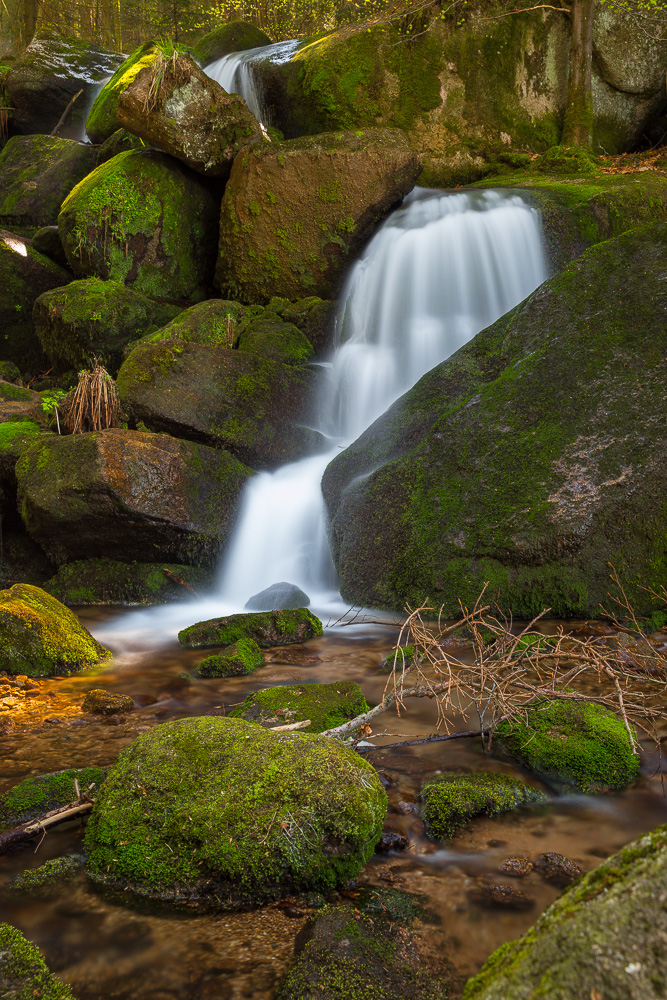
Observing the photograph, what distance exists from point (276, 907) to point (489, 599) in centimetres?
333

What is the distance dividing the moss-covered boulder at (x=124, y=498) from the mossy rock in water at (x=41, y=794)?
406 cm

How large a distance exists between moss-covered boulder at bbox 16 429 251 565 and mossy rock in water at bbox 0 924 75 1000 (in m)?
5.03

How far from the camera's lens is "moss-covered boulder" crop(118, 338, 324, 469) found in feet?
25.7

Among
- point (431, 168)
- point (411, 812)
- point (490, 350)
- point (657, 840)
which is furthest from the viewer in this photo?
point (431, 168)

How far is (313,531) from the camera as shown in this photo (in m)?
7.35

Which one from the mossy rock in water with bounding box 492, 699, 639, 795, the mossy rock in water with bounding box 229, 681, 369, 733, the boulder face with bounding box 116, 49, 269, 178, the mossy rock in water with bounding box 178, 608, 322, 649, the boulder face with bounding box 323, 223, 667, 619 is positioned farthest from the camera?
the boulder face with bounding box 116, 49, 269, 178

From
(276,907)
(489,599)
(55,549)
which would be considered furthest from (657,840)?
(55,549)

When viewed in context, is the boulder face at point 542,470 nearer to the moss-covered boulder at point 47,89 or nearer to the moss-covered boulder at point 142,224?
the moss-covered boulder at point 142,224

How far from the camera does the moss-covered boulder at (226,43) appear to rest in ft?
51.2

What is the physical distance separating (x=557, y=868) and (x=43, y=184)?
623 inches

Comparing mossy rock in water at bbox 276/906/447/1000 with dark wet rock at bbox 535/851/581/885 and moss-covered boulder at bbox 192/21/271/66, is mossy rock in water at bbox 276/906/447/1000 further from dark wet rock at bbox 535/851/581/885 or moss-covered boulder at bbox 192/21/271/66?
moss-covered boulder at bbox 192/21/271/66

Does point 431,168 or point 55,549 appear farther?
point 431,168

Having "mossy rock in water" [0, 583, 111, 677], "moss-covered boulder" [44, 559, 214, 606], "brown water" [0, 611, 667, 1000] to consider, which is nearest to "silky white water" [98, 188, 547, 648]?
"moss-covered boulder" [44, 559, 214, 606]

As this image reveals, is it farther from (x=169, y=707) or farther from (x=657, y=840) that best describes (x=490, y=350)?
(x=657, y=840)
